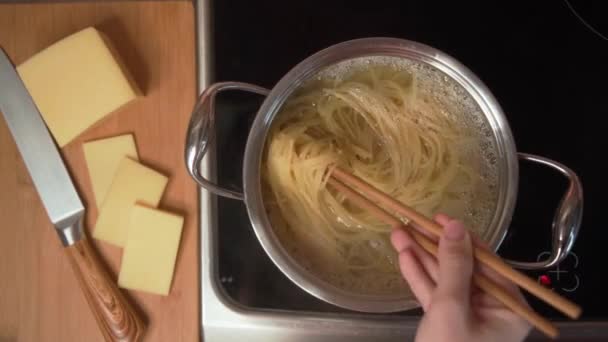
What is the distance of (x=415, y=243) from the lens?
23.3 inches

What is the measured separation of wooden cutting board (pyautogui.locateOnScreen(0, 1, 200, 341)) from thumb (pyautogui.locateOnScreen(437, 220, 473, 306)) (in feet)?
1.31

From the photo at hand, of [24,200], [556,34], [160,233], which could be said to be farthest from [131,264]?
[556,34]

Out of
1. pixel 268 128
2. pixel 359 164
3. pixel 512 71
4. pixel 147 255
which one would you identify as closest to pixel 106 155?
pixel 147 255

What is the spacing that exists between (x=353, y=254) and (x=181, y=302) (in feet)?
0.89

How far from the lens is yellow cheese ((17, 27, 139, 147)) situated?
766 millimetres

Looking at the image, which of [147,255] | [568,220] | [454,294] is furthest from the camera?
[147,255]

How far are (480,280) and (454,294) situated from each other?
2.3 inches

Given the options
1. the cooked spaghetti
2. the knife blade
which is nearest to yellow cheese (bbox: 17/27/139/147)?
the knife blade

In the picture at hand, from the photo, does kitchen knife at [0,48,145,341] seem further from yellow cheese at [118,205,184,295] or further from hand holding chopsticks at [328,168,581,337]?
hand holding chopsticks at [328,168,581,337]

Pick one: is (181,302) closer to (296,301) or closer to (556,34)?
(296,301)

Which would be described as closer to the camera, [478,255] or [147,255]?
[478,255]

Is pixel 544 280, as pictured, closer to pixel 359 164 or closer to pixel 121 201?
pixel 359 164

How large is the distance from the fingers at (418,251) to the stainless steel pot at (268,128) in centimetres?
8

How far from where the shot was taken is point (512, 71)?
31.2 inches
